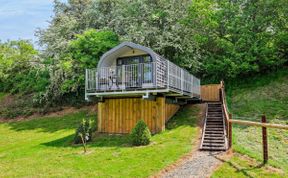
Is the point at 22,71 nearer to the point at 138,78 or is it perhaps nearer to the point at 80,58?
the point at 80,58

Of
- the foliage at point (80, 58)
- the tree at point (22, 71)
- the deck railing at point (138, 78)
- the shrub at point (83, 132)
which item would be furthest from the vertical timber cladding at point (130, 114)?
the tree at point (22, 71)

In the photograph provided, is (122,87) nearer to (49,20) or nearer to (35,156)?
(35,156)

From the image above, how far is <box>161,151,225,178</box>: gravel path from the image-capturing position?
10102mm

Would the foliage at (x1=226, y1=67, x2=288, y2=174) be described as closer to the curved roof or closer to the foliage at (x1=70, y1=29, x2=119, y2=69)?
the curved roof

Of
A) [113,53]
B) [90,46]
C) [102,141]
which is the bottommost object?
[102,141]

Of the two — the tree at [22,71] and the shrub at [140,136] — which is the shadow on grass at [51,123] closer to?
the tree at [22,71]

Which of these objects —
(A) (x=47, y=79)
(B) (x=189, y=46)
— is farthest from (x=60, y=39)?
(B) (x=189, y=46)

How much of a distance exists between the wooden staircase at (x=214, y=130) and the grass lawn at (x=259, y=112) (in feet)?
1.90

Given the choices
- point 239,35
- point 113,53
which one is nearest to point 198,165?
point 113,53

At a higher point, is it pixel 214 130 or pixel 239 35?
pixel 239 35

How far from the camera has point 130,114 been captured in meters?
17.9

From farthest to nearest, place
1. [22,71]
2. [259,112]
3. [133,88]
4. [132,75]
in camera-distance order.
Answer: [22,71], [259,112], [132,75], [133,88]

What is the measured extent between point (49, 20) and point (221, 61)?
1811cm

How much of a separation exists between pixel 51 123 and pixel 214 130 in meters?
13.4
